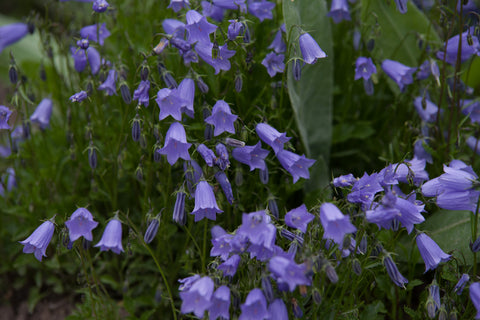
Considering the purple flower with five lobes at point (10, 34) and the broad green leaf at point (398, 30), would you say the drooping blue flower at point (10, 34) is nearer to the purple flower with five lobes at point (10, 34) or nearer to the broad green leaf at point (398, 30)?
the purple flower with five lobes at point (10, 34)

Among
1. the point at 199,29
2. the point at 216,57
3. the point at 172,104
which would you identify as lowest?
the point at 172,104

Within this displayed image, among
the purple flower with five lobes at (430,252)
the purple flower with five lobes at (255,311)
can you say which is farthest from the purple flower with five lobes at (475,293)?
the purple flower with five lobes at (255,311)

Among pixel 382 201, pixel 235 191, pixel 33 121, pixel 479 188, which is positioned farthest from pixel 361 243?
pixel 33 121

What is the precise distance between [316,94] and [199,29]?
1256 millimetres

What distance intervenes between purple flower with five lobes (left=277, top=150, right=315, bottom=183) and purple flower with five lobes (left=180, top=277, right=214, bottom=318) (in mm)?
924

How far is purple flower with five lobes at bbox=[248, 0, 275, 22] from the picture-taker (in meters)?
3.08

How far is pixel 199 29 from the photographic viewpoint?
257 centimetres

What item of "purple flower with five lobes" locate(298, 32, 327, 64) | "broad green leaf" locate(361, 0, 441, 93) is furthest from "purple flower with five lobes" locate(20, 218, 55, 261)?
"broad green leaf" locate(361, 0, 441, 93)

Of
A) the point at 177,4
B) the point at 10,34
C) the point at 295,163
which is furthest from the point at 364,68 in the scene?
the point at 10,34

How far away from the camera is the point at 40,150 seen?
3461mm

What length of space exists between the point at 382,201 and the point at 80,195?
2.17 meters

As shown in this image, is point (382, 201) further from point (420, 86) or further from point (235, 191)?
point (420, 86)

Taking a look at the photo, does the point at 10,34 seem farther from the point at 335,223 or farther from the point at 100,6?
the point at 335,223

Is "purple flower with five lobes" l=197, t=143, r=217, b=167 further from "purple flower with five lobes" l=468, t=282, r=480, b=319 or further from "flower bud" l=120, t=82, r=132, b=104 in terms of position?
"purple flower with five lobes" l=468, t=282, r=480, b=319
